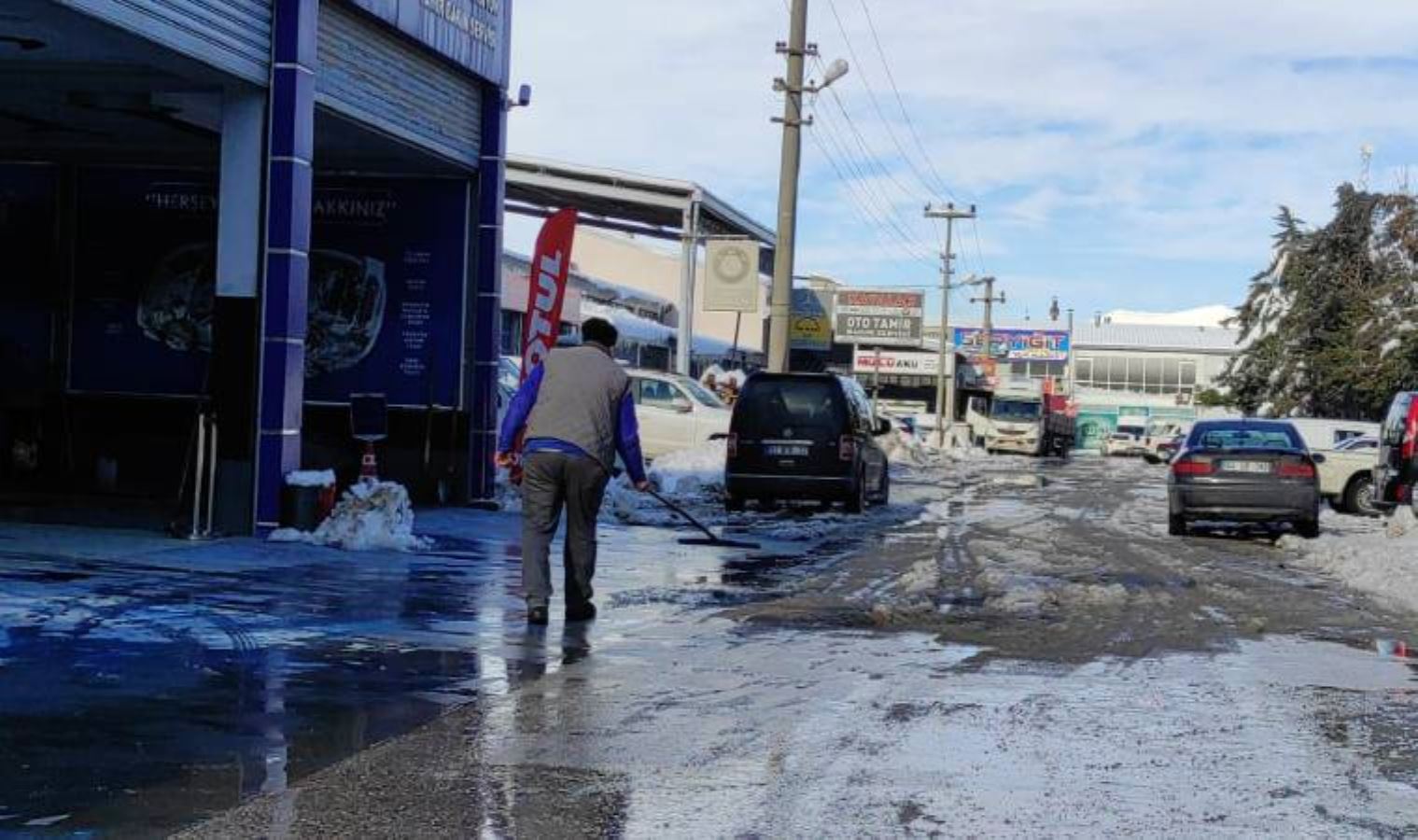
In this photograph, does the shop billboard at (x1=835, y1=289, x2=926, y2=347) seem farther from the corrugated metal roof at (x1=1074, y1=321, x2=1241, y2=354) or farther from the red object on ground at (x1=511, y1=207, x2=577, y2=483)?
the red object on ground at (x1=511, y1=207, x2=577, y2=483)

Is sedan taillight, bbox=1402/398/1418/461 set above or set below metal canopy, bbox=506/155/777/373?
below

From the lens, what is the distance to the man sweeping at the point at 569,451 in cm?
902

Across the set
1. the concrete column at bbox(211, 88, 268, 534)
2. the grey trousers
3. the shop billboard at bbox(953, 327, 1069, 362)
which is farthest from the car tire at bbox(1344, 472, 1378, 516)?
the shop billboard at bbox(953, 327, 1069, 362)

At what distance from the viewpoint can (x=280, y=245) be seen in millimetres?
12594

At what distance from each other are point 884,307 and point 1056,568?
52670 mm

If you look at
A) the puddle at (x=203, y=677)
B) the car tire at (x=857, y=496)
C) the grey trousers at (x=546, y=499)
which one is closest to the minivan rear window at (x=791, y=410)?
the car tire at (x=857, y=496)

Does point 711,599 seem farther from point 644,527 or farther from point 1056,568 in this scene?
point 644,527

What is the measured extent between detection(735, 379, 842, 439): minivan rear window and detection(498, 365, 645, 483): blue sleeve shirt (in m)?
10.1

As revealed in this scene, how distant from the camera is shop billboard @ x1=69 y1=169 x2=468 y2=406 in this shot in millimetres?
17203

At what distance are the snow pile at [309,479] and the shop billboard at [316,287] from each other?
4246mm

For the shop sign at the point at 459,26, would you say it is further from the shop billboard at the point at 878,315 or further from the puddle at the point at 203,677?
the shop billboard at the point at 878,315

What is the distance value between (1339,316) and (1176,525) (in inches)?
1316

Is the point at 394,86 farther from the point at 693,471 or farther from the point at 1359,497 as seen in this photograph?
the point at 1359,497

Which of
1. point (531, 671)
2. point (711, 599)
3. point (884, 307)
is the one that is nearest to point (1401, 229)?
point (884, 307)
